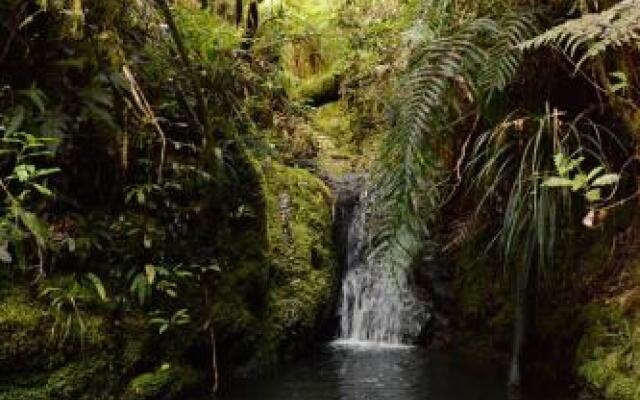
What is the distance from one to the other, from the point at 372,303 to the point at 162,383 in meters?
2.98

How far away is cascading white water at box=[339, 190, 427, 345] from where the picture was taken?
6504 mm

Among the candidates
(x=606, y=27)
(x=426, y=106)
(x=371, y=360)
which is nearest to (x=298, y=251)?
(x=371, y=360)

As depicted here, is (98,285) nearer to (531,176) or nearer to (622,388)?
(531,176)

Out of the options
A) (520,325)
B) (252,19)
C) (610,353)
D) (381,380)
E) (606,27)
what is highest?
(252,19)

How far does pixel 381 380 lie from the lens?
5.00 m

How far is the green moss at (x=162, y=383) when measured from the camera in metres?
4.00

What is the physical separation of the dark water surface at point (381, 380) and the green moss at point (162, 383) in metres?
0.29

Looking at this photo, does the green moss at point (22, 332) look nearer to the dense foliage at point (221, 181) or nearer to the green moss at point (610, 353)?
the dense foliage at point (221, 181)

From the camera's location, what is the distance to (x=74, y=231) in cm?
395

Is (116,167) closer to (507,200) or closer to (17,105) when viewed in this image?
(17,105)

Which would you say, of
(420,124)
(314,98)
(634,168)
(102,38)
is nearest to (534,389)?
(634,168)

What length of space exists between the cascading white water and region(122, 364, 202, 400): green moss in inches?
94.0

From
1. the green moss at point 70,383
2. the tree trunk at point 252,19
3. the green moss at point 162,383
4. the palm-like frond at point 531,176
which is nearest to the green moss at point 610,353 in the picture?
the palm-like frond at point 531,176

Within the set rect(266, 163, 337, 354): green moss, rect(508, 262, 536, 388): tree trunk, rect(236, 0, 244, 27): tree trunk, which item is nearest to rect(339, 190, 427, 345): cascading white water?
rect(266, 163, 337, 354): green moss
